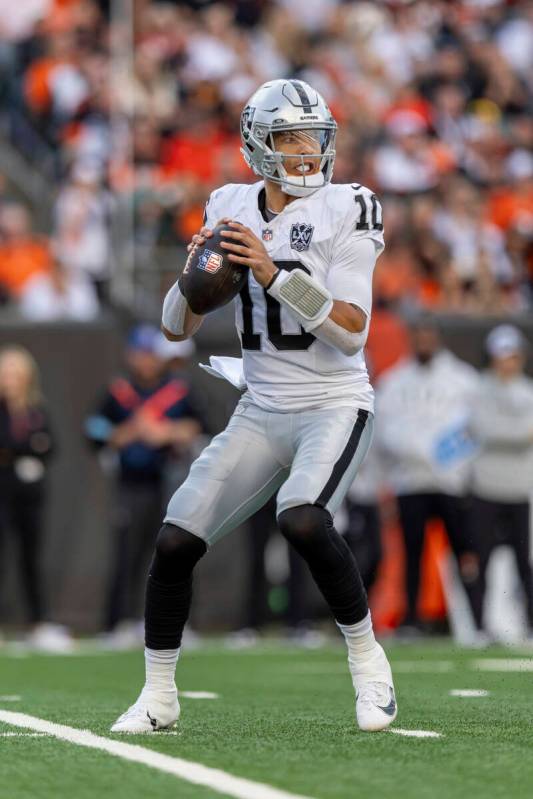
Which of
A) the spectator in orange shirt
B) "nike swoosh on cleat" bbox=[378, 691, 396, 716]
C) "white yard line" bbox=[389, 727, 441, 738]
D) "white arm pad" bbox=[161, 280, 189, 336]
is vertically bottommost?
"white yard line" bbox=[389, 727, 441, 738]

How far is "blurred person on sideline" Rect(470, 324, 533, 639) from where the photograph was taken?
10383mm

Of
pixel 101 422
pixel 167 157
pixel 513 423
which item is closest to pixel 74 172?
pixel 167 157

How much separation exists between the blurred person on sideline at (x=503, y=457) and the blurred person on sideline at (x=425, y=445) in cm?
10

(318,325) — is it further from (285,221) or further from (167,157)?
(167,157)

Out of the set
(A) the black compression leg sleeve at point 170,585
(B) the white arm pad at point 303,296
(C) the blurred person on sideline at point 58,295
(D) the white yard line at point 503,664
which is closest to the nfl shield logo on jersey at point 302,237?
(B) the white arm pad at point 303,296

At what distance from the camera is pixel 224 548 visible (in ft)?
37.2

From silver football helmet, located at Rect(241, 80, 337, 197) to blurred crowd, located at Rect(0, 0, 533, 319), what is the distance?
21.8 ft

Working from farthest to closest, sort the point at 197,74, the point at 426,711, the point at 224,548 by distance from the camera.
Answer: the point at 197,74
the point at 224,548
the point at 426,711

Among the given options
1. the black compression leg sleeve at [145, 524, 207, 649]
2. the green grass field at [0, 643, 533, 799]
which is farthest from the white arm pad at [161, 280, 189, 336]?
the green grass field at [0, 643, 533, 799]

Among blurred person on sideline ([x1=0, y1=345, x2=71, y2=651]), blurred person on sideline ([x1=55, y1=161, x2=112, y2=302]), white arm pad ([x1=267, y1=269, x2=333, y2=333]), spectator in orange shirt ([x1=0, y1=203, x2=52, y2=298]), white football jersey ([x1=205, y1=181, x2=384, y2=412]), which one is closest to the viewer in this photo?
white arm pad ([x1=267, y1=269, x2=333, y2=333])

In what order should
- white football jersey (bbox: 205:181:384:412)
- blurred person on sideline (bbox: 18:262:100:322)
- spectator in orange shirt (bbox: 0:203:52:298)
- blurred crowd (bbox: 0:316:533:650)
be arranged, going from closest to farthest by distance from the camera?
1. white football jersey (bbox: 205:181:384:412)
2. blurred crowd (bbox: 0:316:533:650)
3. blurred person on sideline (bbox: 18:262:100:322)
4. spectator in orange shirt (bbox: 0:203:52:298)

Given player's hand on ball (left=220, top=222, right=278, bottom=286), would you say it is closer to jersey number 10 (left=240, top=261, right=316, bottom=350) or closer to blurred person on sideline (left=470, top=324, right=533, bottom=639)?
jersey number 10 (left=240, top=261, right=316, bottom=350)

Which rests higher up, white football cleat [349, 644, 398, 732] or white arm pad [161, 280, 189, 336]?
white arm pad [161, 280, 189, 336]

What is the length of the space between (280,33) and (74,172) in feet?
11.0
